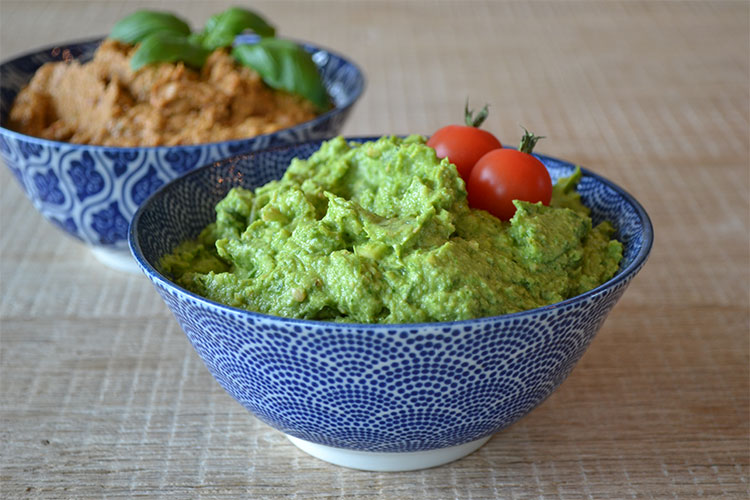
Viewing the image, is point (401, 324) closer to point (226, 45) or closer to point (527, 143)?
point (527, 143)

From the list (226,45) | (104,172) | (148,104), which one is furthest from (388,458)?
(226,45)

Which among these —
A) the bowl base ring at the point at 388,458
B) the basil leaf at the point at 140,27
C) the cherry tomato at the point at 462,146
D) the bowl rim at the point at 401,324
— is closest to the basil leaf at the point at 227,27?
the basil leaf at the point at 140,27

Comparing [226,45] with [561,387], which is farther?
[226,45]

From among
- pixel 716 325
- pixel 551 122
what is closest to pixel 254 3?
pixel 551 122

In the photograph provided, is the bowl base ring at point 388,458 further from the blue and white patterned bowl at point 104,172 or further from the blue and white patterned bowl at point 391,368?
the blue and white patterned bowl at point 104,172

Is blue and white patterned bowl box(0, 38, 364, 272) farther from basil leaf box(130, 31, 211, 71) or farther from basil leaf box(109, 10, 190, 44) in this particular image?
basil leaf box(109, 10, 190, 44)

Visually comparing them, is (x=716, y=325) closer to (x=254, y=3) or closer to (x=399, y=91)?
(x=399, y=91)
